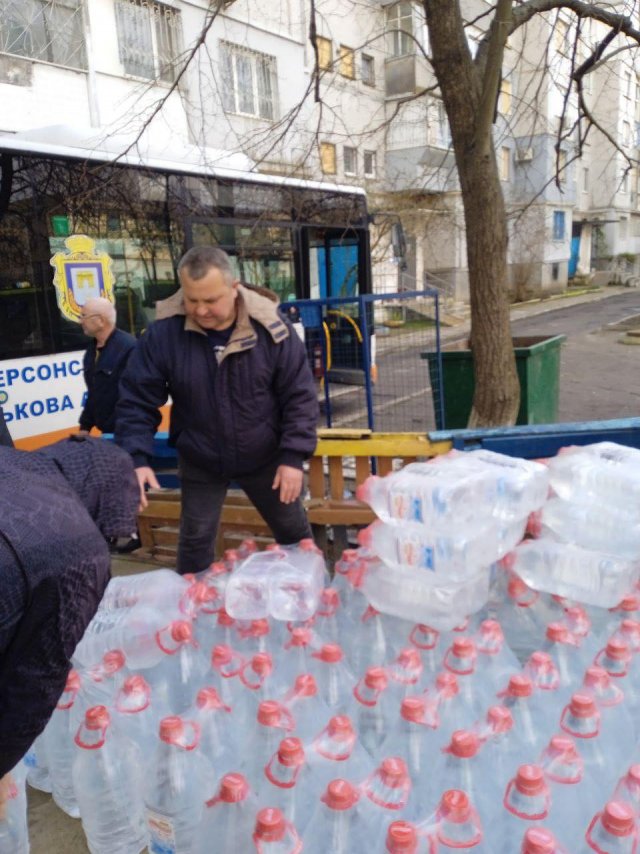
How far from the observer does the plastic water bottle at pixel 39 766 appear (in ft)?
7.50

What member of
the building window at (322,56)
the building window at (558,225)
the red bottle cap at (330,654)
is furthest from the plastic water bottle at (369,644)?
the building window at (558,225)

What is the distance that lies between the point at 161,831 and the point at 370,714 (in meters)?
0.65

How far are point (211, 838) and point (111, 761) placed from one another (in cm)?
45

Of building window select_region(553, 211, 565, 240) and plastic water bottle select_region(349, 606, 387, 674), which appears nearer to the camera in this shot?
plastic water bottle select_region(349, 606, 387, 674)

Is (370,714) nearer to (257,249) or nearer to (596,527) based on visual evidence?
(596,527)

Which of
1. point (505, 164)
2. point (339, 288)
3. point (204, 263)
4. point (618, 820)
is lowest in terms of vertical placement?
point (618, 820)

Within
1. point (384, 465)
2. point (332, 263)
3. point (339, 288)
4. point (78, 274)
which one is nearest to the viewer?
A: point (384, 465)

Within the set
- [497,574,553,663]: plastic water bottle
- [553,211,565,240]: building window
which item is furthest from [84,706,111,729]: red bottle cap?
[553,211,565,240]: building window

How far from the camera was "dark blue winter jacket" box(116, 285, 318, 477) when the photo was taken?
2.91m

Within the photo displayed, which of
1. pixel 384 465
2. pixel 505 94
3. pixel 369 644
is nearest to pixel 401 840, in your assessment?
pixel 369 644

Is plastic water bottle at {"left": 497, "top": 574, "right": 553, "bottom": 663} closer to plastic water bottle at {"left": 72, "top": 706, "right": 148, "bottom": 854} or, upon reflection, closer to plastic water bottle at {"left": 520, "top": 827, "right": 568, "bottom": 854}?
plastic water bottle at {"left": 520, "top": 827, "right": 568, "bottom": 854}

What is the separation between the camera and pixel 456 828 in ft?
4.69

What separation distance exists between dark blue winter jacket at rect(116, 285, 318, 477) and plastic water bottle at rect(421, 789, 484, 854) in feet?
5.63

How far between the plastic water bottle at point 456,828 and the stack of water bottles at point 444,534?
3.11ft
